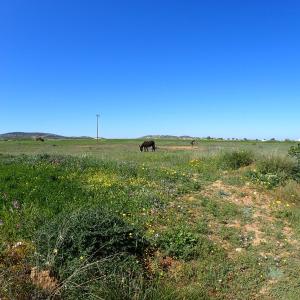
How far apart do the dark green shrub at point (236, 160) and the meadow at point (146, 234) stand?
6.69 ft

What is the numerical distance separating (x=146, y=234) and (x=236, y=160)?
893cm

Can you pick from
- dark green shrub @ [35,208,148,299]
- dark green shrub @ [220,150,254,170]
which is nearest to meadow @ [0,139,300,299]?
dark green shrub @ [35,208,148,299]

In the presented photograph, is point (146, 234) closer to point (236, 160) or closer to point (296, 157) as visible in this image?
point (236, 160)

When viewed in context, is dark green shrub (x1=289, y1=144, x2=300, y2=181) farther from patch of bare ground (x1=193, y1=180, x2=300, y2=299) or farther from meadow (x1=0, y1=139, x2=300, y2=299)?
patch of bare ground (x1=193, y1=180, x2=300, y2=299)

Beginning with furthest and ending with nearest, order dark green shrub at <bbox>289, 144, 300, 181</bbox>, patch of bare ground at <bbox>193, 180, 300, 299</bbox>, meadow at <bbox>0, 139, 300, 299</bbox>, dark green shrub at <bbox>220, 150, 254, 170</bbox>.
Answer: dark green shrub at <bbox>220, 150, 254, 170</bbox>, dark green shrub at <bbox>289, 144, 300, 181</bbox>, patch of bare ground at <bbox>193, 180, 300, 299</bbox>, meadow at <bbox>0, 139, 300, 299</bbox>

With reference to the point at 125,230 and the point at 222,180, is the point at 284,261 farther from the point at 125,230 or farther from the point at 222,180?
the point at 222,180

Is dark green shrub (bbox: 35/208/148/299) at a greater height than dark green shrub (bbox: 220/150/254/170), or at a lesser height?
lesser

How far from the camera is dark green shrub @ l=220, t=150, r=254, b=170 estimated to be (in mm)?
15891

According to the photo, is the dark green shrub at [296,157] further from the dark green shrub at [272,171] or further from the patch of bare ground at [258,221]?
the patch of bare ground at [258,221]

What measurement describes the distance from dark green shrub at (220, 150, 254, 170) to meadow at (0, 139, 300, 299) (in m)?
2.04

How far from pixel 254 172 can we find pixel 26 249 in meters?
9.70

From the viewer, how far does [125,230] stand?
709 centimetres

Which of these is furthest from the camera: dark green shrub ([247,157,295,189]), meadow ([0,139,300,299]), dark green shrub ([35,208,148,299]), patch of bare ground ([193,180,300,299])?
dark green shrub ([247,157,295,189])

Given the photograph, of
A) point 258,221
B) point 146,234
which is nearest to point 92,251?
point 146,234
